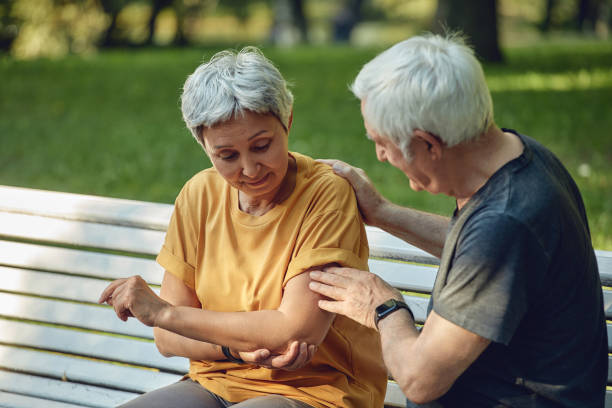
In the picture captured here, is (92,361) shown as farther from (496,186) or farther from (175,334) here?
(496,186)

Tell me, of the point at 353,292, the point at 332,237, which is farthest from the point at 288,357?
the point at 332,237

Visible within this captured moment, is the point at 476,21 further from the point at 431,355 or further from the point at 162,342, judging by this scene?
the point at 431,355

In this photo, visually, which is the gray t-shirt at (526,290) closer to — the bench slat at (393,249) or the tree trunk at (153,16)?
the bench slat at (393,249)

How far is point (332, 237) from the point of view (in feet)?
8.66

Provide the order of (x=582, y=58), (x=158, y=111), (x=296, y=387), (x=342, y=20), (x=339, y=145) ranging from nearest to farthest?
(x=296, y=387)
(x=339, y=145)
(x=158, y=111)
(x=582, y=58)
(x=342, y=20)

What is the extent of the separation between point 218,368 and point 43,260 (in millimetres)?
1289

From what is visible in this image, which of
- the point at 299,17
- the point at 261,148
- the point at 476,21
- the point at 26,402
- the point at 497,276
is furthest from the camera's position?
the point at 299,17

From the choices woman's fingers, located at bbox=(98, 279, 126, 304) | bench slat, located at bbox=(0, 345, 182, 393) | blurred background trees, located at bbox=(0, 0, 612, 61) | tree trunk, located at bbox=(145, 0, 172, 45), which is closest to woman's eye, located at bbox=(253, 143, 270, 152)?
woman's fingers, located at bbox=(98, 279, 126, 304)

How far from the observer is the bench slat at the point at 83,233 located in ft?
11.5

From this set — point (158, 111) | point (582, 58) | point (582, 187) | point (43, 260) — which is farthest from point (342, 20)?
point (43, 260)

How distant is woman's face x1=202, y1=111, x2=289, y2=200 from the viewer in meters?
2.64

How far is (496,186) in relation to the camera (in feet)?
6.86

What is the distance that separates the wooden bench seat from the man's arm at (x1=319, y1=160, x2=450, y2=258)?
1.91 feet

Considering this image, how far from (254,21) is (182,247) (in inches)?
1642
